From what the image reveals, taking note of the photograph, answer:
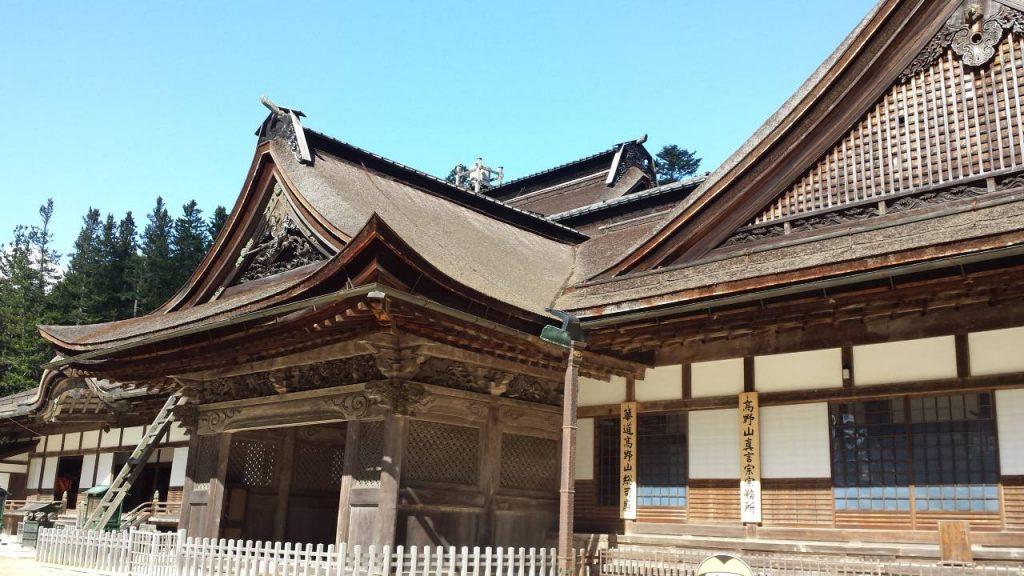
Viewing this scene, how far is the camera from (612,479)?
14.4 metres

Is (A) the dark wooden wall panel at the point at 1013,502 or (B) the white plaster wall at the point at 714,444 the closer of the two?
(A) the dark wooden wall panel at the point at 1013,502

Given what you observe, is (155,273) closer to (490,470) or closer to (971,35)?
(490,470)

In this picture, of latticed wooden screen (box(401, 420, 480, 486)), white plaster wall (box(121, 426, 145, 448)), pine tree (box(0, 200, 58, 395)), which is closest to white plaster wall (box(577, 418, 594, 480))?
latticed wooden screen (box(401, 420, 480, 486))

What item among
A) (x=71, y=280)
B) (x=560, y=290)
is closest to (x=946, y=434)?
(x=560, y=290)

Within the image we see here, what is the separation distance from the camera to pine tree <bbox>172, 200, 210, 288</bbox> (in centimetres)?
5075

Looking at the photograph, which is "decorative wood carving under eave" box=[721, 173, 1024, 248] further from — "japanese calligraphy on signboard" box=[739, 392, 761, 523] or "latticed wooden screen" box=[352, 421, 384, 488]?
"latticed wooden screen" box=[352, 421, 384, 488]

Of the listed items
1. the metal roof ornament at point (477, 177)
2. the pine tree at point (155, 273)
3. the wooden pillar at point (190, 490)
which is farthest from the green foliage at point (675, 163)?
the wooden pillar at point (190, 490)

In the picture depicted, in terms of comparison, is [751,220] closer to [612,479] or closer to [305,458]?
[612,479]

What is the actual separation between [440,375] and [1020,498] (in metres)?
8.21

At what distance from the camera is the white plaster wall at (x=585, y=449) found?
14719 millimetres

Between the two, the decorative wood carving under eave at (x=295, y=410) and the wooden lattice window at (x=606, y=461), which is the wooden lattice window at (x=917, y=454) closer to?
the wooden lattice window at (x=606, y=461)

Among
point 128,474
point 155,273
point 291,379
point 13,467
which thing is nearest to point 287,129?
point 291,379

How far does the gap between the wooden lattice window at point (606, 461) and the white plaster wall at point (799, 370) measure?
110 inches

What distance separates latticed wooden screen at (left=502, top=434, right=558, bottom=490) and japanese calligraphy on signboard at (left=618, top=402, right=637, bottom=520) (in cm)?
142
